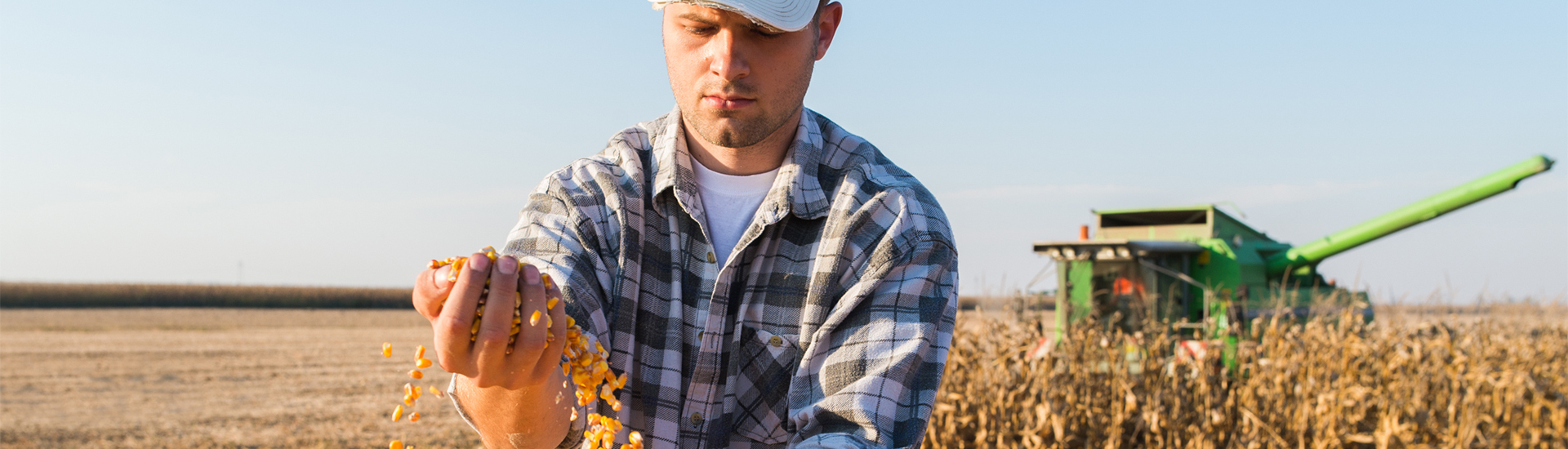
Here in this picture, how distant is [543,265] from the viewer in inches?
65.8

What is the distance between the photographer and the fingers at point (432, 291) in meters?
1.23

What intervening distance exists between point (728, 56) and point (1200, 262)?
344 inches

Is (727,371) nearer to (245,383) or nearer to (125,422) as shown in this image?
(125,422)

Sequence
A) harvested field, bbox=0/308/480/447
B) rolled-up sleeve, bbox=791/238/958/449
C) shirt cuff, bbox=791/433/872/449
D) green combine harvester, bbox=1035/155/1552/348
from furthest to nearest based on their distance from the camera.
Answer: green combine harvester, bbox=1035/155/1552/348 → harvested field, bbox=0/308/480/447 → rolled-up sleeve, bbox=791/238/958/449 → shirt cuff, bbox=791/433/872/449

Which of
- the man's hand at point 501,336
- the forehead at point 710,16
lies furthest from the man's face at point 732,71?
the man's hand at point 501,336

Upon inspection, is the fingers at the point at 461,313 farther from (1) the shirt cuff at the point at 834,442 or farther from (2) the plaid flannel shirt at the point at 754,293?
(1) the shirt cuff at the point at 834,442

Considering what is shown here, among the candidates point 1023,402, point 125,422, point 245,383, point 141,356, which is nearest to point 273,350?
point 141,356

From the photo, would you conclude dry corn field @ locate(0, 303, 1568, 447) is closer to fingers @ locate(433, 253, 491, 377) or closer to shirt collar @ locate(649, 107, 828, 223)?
shirt collar @ locate(649, 107, 828, 223)

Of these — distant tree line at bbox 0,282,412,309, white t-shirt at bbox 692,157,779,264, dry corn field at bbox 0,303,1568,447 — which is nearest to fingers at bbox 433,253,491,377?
white t-shirt at bbox 692,157,779,264

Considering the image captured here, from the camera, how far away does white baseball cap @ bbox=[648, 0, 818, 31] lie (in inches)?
61.5

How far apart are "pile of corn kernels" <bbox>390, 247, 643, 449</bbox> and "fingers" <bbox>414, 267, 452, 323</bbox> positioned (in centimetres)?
3

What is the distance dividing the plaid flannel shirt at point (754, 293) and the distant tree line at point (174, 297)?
27325mm

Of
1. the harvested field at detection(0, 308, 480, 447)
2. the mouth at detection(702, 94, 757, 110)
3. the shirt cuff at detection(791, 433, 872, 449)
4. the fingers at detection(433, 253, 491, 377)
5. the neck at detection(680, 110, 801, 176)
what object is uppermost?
the mouth at detection(702, 94, 757, 110)

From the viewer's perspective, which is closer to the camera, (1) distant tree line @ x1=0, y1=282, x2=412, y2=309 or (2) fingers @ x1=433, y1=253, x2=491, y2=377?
(2) fingers @ x1=433, y1=253, x2=491, y2=377
